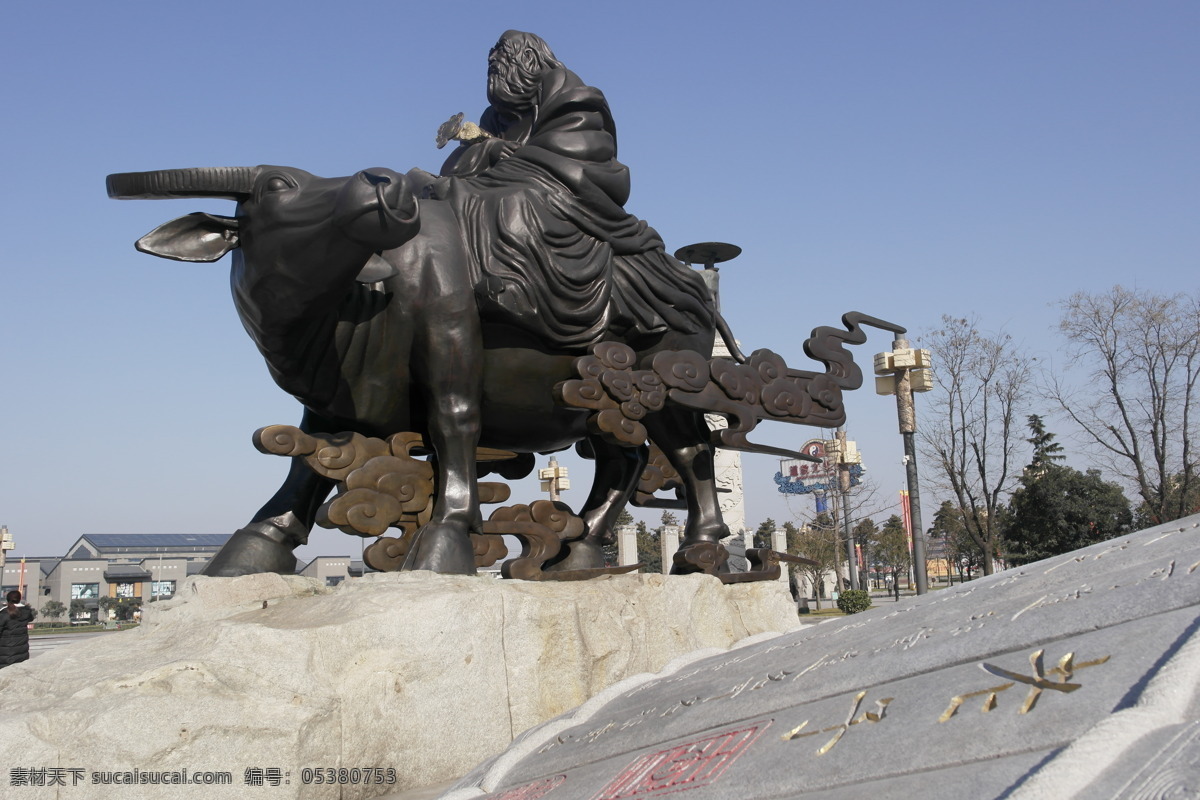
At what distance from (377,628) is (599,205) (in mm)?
2163

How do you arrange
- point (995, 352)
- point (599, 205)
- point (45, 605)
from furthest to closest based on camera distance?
point (45, 605), point (995, 352), point (599, 205)

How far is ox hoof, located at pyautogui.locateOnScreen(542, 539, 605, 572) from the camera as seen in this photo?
446cm

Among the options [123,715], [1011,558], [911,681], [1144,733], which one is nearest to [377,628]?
[123,715]

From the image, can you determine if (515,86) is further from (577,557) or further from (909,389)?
(909,389)

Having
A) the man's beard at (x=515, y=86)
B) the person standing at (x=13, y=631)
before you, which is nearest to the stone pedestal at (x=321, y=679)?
the man's beard at (x=515, y=86)

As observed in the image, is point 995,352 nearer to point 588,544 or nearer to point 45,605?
point 588,544

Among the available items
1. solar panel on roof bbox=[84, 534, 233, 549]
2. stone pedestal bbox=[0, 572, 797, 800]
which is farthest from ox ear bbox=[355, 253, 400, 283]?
solar panel on roof bbox=[84, 534, 233, 549]

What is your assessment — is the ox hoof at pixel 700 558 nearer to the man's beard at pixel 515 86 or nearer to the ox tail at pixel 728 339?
the ox tail at pixel 728 339

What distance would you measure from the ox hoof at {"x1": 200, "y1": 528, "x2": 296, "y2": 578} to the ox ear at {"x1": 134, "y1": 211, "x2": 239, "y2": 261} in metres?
1.17

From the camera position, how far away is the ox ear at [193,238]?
3408 millimetres

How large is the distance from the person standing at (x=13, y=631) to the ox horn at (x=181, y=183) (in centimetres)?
521

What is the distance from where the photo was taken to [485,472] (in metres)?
4.75

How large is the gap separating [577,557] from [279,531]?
135 cm

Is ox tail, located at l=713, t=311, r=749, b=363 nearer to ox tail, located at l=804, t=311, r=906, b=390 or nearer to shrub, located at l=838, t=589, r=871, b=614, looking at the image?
ox tail, located at l=804, t=311, r=906, b=390
